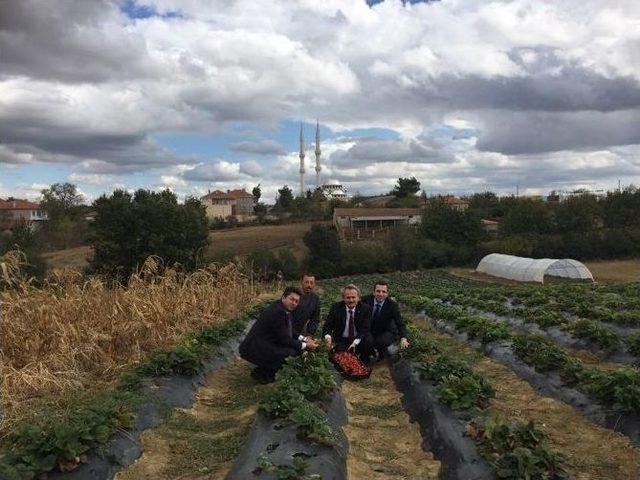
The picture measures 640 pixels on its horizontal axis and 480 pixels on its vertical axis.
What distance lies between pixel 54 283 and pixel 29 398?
3.58m

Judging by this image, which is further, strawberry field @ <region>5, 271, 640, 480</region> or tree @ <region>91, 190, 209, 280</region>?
tree @ <region>91, 190, 209, 280</region>

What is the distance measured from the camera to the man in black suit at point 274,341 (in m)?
7.58

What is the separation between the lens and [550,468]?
4105 mm

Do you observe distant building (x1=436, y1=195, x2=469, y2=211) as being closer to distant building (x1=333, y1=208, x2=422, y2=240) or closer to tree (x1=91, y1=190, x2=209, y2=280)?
distant building (x1=333, y1=208, x2=422, y2=240)

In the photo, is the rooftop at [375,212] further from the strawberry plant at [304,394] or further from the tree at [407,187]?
the strawberry plant at [304,394]

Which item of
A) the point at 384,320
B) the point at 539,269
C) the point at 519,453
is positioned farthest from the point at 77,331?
the point at 539,269

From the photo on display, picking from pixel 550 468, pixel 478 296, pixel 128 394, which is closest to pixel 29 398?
Result: pixel 128 394

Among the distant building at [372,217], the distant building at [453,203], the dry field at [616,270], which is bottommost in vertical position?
the dry field at [616,270]

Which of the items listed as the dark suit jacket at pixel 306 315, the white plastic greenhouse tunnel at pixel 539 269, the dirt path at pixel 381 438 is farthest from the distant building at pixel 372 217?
the dirt path at pixel 381 438

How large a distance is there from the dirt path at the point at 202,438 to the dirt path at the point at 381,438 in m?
1.12

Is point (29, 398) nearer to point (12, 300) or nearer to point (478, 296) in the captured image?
point (12, 300)

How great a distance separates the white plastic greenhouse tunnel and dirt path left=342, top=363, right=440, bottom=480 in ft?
106

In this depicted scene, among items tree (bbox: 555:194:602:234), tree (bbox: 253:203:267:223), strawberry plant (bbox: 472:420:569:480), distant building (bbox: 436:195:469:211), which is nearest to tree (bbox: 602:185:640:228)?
tree (bbox: 555:194:602:234)

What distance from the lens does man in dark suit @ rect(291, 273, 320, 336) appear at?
9.13 meters
